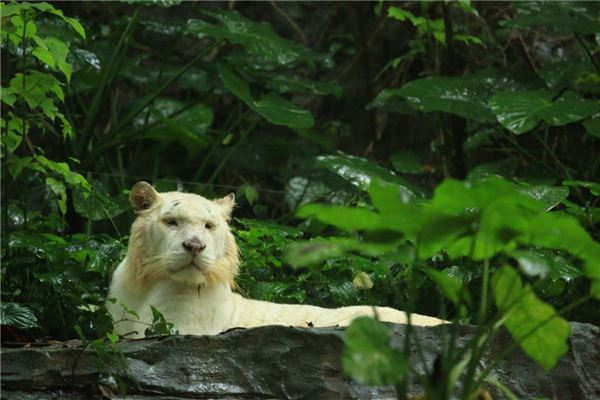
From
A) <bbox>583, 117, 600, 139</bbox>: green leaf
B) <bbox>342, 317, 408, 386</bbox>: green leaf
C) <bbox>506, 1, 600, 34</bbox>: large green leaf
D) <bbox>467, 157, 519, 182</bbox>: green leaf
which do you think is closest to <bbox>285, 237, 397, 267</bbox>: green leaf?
<bbox>342, 317, 408, 386</bbox>: green leaf

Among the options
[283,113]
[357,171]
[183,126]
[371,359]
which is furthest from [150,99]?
[371,359]

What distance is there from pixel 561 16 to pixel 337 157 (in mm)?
2069

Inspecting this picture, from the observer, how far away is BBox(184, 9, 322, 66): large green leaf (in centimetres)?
706

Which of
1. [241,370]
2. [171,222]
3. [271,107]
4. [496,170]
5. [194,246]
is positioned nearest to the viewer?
[241,370]

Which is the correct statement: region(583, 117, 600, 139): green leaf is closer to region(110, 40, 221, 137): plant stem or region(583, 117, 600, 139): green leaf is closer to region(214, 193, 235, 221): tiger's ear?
region(110, 40, 221, 137): plant stem

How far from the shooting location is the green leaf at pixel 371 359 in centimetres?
217

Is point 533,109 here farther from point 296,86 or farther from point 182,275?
point 182,275

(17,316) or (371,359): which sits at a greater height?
(371,359)

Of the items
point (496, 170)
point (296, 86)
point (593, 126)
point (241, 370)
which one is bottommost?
point (496, 170)

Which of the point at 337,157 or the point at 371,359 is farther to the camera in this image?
the point at 337,157

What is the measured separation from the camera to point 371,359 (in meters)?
2.18

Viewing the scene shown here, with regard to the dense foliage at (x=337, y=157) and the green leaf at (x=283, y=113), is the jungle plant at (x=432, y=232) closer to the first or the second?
the dense foliage at (x=337, y=157)

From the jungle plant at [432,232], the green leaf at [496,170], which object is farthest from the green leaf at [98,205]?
the jungle plant at [432,232]

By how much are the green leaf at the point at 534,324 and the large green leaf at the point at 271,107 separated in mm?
4254
